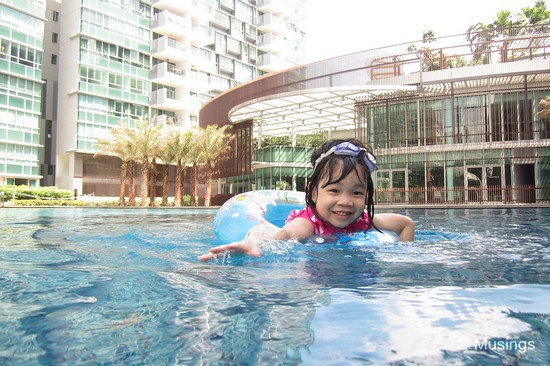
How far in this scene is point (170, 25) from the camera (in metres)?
41.2

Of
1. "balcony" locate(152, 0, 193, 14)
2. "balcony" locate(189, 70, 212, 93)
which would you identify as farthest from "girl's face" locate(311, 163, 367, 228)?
"balcony" locate(152, 0, 193, 14)

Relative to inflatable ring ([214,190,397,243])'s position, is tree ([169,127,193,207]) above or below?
above

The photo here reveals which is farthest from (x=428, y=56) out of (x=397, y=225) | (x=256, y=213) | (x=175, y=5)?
(x=175, y=5)

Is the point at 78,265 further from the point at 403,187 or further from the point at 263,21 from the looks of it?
the point at 263,21

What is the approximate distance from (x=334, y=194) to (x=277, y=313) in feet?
6.02

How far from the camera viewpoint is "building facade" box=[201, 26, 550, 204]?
18.5 meters

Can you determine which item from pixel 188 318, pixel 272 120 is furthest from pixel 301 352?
pixel 272 120

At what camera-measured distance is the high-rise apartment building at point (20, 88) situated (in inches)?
1292

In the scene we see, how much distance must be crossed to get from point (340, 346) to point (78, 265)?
1.96 meters

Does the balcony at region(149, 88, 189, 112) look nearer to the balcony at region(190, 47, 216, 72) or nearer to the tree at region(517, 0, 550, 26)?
the balcony at region(190, 47, 216, 72)

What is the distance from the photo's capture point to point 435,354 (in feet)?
3.49

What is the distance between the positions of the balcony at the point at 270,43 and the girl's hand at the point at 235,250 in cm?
5576

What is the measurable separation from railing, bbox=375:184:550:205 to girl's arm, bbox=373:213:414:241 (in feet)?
55.5

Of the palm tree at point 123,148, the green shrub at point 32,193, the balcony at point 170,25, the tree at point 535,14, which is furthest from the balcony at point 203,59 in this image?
the tree at point 535,14
